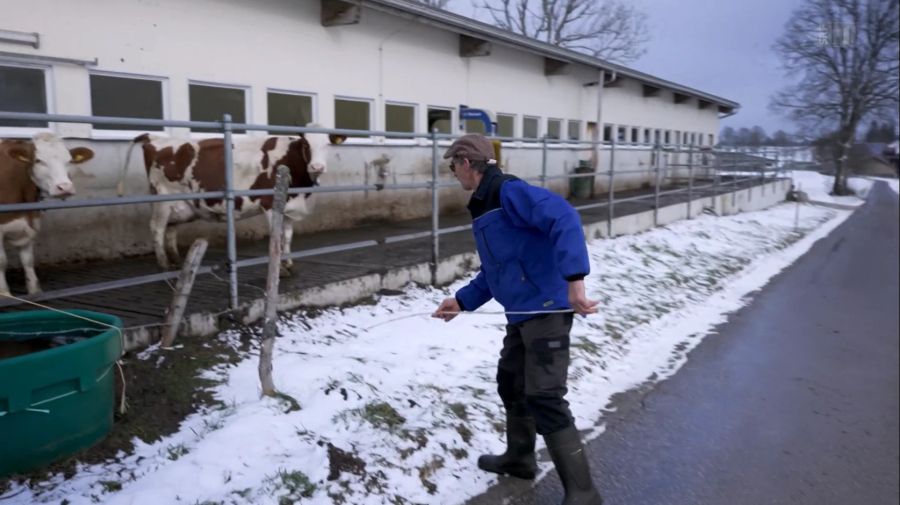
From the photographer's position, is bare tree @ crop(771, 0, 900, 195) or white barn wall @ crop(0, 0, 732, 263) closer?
white barn wall @ crop(0, 0, 732, 263)

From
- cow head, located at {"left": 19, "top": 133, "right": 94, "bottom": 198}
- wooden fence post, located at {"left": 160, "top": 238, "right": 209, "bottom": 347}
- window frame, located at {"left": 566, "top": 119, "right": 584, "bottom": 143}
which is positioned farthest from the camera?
window frame, located at {"left": 566, "top": 119, "right": 584, "bottom": 143}

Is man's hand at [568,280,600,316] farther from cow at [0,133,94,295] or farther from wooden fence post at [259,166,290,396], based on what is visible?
cow at [0,133,94,295]

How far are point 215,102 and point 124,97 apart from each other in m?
1.38

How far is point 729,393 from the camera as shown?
588cm

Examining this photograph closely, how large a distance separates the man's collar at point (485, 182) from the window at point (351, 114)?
26.3ft

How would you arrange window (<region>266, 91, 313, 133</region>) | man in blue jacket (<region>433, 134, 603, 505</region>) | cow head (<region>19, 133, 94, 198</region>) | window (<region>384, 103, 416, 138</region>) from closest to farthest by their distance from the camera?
man in blue jacket (<region>433, 134, 603, 505</region>) < cow head (<region>19, 133, 94, 198</region>) < window (<region>266, 91, 313, 133</region>) < window (<region>384, 103, 416, 138</region>)

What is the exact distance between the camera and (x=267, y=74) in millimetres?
10141

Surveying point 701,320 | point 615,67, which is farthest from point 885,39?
point 701,320

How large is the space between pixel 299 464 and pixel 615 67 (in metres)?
18.5

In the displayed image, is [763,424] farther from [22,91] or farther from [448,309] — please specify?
[22,91]

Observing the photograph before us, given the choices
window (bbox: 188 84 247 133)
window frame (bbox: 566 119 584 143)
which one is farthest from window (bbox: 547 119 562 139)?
window (bbox: 188 84 247 133)

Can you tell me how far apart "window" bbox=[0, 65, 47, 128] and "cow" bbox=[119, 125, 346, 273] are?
1019 millimetres

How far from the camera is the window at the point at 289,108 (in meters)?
10.3

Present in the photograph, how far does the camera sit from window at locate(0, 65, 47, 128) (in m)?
7.17
